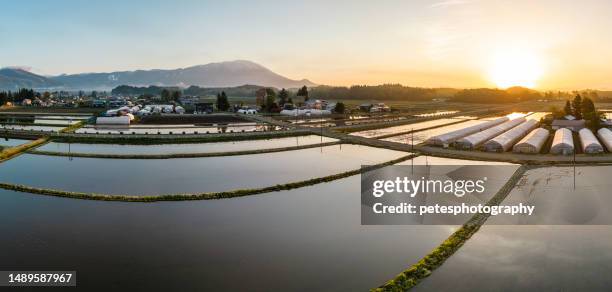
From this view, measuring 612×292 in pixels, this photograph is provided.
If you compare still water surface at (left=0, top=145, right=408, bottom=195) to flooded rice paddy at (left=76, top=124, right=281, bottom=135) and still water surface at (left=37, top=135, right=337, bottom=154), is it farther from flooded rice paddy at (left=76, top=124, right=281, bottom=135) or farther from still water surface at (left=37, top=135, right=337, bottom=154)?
flooded rice paddy at (left=76, top=124, right=281, bottom=135)

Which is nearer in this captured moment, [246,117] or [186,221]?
[186,221]

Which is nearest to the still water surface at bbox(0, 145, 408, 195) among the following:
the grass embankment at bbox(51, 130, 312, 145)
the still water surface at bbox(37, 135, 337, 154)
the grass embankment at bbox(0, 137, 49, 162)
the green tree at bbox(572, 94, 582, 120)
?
the grass embankment at bbox(0, 137, 49, 162)

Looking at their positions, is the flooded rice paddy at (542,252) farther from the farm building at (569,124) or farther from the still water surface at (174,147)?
the farm building at (569,124)

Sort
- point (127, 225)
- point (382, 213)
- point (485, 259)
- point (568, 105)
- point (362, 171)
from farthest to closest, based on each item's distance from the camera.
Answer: point (568, 105)
point (362, 171)
point (382, 213)
point (127, 225)
point (485, 259)

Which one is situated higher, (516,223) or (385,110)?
(385,110)

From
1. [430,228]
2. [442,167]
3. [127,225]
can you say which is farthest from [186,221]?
[442,167]

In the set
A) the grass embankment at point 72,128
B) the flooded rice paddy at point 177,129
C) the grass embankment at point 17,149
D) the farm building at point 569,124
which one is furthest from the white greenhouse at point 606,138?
the grass embankment at point 72,128

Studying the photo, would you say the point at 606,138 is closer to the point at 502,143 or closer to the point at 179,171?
the point at 502,143

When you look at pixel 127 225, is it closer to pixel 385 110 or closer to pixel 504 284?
pixel 504 284
